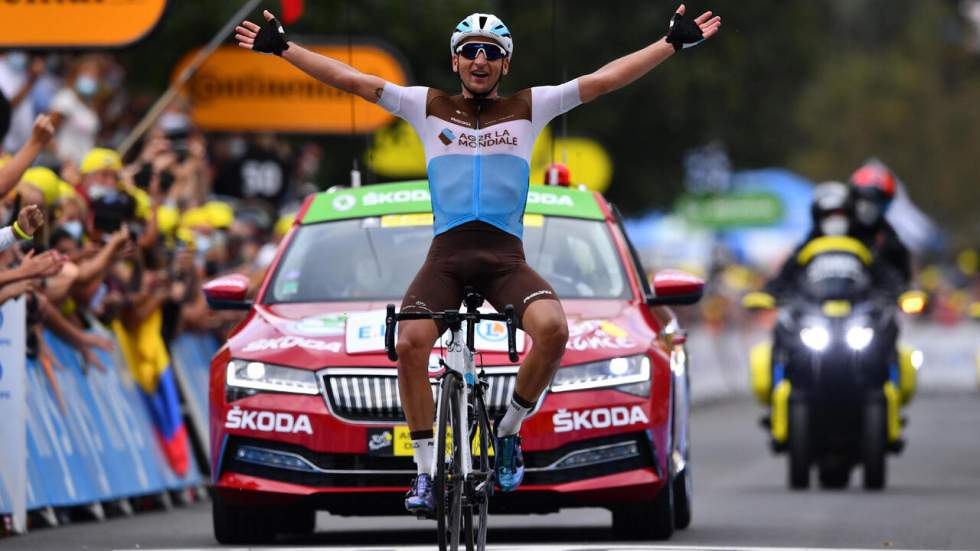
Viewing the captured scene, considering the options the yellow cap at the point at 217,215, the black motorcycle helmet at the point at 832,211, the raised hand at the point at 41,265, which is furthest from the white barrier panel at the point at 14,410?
the black motorcycle helmet at the point at 832,211

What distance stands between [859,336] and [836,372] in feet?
1.03

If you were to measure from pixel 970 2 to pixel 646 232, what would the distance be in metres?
35.3

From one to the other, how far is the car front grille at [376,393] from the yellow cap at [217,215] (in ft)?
25.6

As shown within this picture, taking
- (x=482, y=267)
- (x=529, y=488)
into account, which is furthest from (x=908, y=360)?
(x=482, y=267)

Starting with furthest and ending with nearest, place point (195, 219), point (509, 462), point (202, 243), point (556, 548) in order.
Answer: point (195, 219), point (202, 243), point (556, 548), point (509, 462)

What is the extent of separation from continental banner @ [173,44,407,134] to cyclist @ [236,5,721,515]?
1313cm

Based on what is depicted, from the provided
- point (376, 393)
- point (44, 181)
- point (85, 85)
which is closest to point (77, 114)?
point (85, 85)

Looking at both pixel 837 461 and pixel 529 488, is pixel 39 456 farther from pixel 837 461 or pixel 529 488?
pixel 837 461

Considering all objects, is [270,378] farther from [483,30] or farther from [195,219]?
[195,219]

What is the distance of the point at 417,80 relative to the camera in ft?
91.0

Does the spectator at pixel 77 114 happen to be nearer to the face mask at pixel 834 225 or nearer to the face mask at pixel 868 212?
the face mask at pixel 834 225

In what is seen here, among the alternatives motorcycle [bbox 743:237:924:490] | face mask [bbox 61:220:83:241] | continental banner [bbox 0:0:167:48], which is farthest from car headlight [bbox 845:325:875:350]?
face mask [bbox 61:220:83:241]

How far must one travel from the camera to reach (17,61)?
63.2 feet

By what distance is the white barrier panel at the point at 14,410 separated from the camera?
43.1 feet
